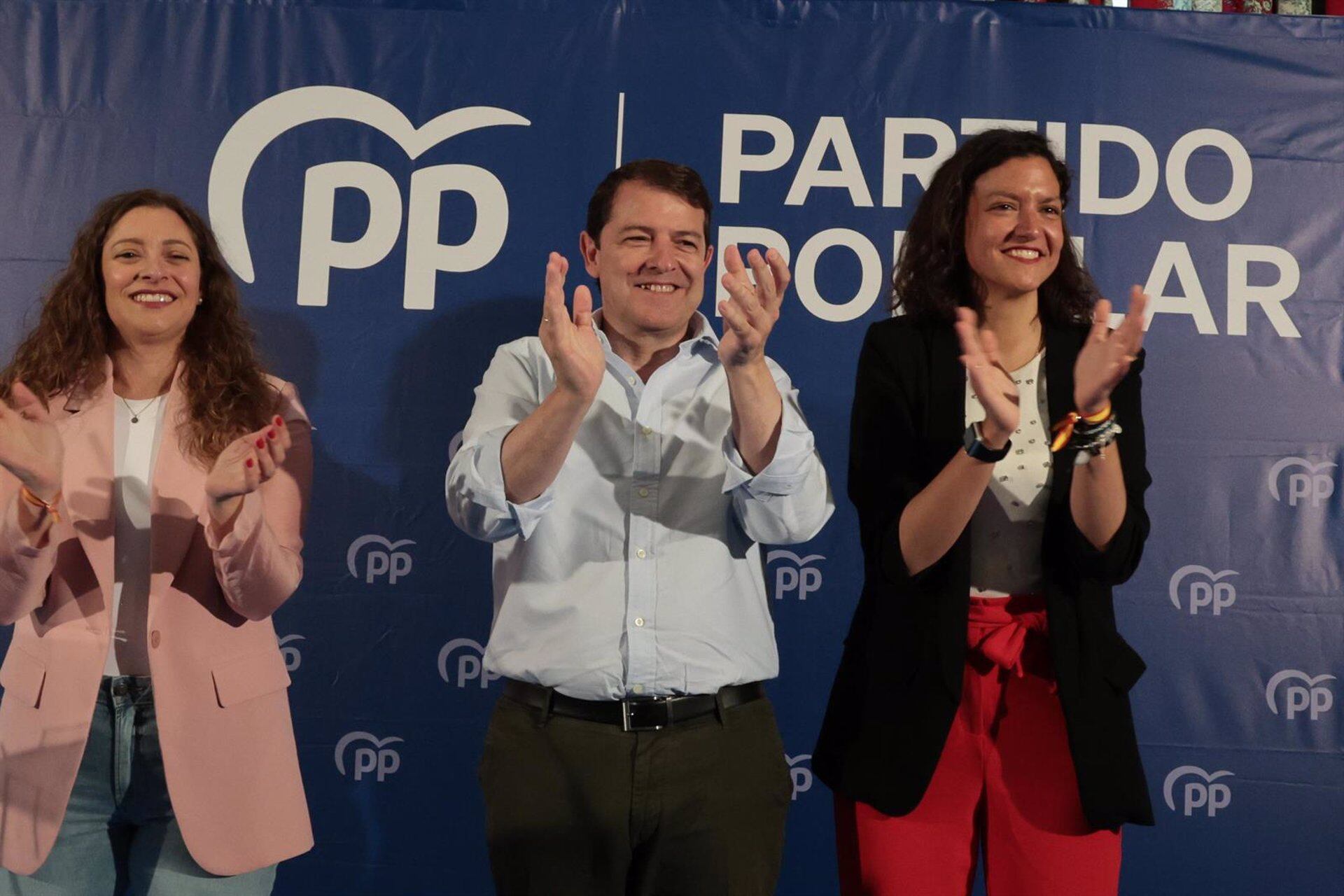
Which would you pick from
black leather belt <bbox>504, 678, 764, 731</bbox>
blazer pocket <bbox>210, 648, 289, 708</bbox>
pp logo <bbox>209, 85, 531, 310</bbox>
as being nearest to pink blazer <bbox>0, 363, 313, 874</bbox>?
blazer pocket <bbox>210, 648, 289, 708</bbox>

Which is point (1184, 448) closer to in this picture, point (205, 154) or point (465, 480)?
point (465, 480)

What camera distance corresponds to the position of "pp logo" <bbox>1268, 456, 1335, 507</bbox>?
11.0 feet

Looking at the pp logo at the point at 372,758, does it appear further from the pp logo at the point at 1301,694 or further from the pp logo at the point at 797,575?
the pp logo at the point at 1301,694

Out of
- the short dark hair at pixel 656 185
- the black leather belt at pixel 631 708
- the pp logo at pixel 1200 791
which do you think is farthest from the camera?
the pp logo at pixel 1200 791

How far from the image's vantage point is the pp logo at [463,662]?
338 cm

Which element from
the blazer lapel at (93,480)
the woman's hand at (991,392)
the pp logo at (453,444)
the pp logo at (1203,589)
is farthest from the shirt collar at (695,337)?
the pp logo at (1203,589)

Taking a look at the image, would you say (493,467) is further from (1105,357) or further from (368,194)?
Result: (368,194)

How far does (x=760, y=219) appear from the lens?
11.3 ft

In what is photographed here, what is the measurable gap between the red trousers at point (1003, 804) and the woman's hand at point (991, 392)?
1.13 feet

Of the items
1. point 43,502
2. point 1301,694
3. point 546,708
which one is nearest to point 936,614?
point 546,708

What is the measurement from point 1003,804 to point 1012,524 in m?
0.46

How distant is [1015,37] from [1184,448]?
118 cm

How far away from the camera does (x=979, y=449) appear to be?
1978 mm

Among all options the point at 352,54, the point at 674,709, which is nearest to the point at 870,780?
the point at 674,709
